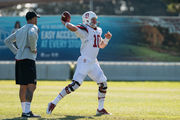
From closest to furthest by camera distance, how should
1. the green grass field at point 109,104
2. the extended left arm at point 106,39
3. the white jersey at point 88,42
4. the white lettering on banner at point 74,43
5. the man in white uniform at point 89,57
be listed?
the green grass field at point 109,104 < the man in white uniform at point 89,57 < the white jersey at point 88,42 < the extended left arm at point 106,39 < the white lettering on banner at point 74,43

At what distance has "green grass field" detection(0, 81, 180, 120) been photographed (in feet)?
33.2

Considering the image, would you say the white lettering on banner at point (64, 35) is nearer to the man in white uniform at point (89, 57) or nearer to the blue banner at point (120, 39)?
the blue banner at point (120, 39)

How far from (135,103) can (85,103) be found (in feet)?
4.30

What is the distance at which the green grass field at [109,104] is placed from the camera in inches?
399

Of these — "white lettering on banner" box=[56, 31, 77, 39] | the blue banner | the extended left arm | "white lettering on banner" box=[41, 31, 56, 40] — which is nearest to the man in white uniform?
the extended left arm

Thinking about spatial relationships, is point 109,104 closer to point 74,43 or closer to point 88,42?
point 88,42

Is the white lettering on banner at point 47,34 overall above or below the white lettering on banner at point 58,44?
above

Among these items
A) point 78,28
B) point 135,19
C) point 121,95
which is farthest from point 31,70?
point 135,19

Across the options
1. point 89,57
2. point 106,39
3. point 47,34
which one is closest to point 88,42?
point 89,57

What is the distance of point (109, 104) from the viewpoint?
1261cm

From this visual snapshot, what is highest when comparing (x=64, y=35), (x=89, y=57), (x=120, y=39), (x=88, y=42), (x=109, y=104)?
(x=88, y=42)

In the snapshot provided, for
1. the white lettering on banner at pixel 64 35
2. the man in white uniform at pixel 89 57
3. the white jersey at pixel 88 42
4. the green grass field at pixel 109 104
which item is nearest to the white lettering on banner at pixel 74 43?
the white lettering on banner at pixel 64 35

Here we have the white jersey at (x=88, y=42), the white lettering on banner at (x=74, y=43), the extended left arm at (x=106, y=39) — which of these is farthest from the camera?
the white lettering on banner at (x=74, y=43)

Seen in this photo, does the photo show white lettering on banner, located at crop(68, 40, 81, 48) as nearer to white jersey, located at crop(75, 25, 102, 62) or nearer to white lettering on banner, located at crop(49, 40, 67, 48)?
white lettering on banner, located at crop(49, 40, 67, 48)
